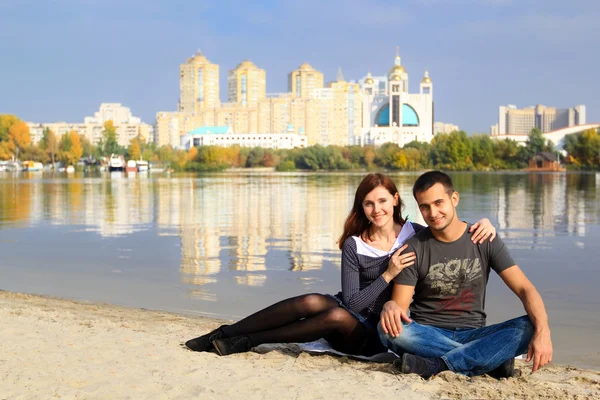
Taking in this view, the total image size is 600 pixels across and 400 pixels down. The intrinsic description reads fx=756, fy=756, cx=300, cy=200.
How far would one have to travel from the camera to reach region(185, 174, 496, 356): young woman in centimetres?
401

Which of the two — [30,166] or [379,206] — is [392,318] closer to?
[379,206]

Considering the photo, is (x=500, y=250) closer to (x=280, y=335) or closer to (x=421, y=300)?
(x=421, y=300)

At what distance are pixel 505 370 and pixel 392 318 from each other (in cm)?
65

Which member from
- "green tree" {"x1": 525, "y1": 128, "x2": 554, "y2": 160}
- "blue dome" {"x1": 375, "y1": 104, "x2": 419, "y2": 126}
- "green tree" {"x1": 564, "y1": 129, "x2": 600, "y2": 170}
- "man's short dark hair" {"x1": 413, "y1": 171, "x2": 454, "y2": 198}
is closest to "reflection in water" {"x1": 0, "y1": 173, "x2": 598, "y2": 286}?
"man's short dark hair" {"x1": 413, "y1": 171, "x2": 454, "y2": 198}

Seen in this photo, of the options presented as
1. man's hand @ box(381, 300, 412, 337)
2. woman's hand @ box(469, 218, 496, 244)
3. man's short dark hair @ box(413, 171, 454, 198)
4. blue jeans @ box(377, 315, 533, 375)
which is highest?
man's short dark hair @ box(413, 171, 454, 198)

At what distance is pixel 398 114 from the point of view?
12756 centimetres

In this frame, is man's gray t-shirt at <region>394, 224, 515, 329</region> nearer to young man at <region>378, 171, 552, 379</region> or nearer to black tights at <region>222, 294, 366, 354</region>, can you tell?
young man at <region>378, 171, 552, 379</region>

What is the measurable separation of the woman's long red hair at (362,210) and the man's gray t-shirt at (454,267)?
0.37 meters

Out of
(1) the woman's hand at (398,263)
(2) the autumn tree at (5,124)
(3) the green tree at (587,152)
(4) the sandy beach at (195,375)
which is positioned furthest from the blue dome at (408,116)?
(1) the woman's hand at (398,263)

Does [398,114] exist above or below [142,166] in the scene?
above

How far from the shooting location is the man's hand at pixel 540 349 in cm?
359

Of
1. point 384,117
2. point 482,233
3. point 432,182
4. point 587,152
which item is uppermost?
point 384,117

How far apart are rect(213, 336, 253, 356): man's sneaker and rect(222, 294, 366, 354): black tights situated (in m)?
0.03

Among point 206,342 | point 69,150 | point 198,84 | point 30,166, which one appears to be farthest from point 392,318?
point 198,84
